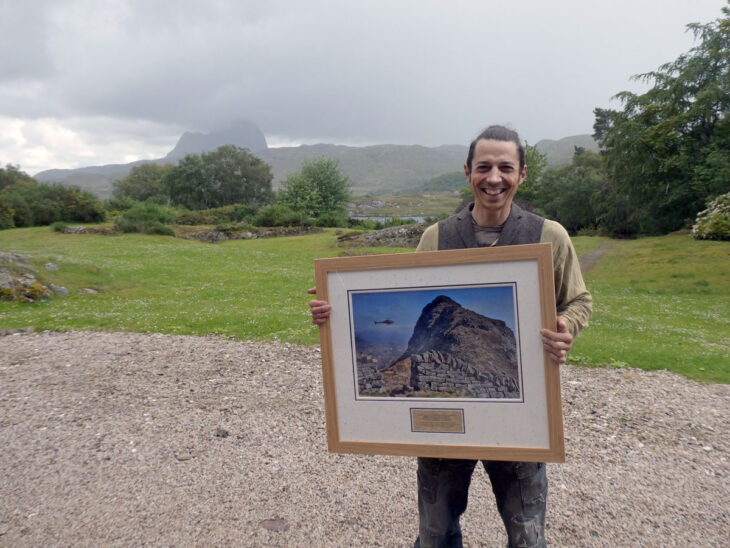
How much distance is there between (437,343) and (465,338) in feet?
0.50

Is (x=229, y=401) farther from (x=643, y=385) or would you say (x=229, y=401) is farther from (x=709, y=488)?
(x=643, y=385)

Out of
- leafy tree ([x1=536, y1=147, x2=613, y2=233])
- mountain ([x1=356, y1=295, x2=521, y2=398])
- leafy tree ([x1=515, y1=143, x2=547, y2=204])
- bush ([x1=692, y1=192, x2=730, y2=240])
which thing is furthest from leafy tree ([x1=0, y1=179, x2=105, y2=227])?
mountain ([x1=356, y1=295, x2=521, y2=398])

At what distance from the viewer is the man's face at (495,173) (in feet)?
8.16

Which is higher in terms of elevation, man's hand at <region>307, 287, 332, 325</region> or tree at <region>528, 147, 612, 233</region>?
tree at <region>528, 147, 612, 233</region>

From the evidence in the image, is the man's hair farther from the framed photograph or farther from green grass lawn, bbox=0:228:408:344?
green grass lawn, bbox=0:228:408:344

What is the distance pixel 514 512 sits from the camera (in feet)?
8.50

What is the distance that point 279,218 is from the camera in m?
50.8

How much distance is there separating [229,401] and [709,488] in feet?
20.4

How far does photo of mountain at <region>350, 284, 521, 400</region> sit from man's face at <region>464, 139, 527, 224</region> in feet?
1.67

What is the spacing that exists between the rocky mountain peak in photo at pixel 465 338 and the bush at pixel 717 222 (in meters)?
32.3

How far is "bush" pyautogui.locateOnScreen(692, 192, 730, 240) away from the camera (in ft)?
90.4

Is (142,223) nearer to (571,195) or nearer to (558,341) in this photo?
(558,341)

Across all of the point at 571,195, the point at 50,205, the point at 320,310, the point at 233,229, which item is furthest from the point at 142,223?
the point at 571,195

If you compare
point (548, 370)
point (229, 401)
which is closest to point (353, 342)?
point (548, 370)
